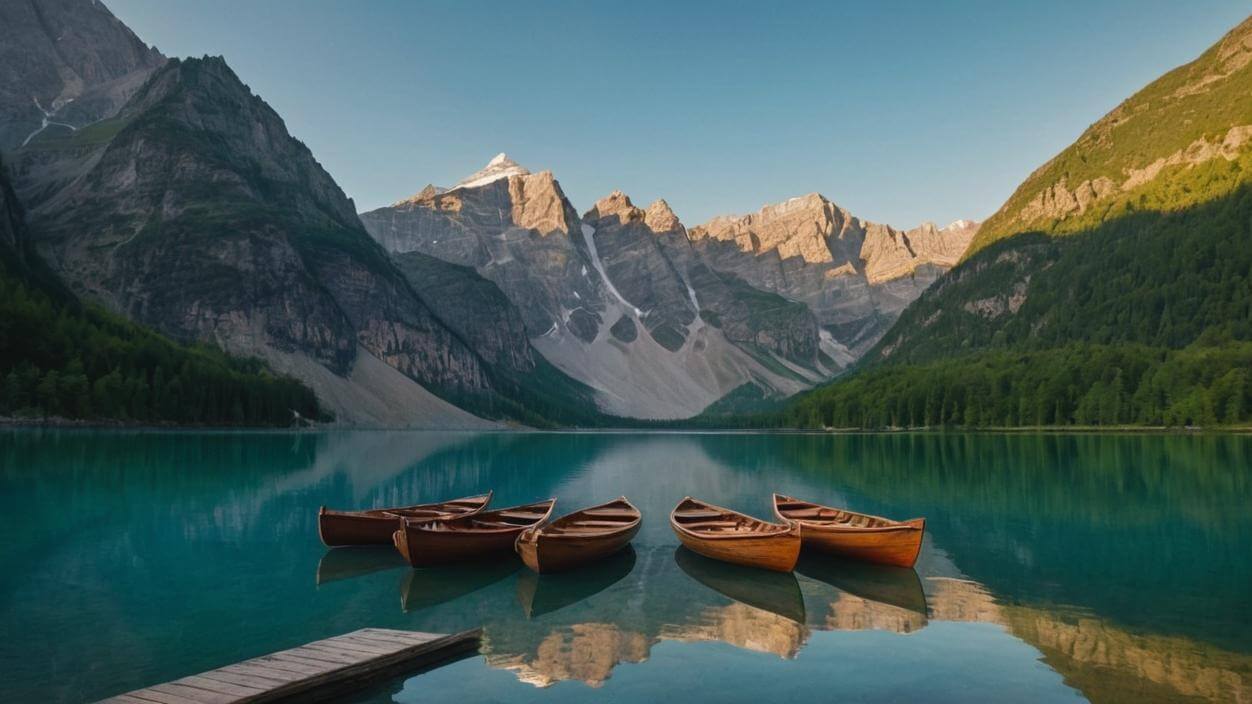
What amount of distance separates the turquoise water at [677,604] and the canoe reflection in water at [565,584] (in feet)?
0.47

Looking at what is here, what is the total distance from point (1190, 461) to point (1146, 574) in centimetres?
5353

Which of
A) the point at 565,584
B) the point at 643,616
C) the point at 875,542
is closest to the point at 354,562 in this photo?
the point at 565,584

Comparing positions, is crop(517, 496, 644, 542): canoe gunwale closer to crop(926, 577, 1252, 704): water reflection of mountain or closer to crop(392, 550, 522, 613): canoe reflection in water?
crop(392, 550, 522, 613): canoe reflection in water

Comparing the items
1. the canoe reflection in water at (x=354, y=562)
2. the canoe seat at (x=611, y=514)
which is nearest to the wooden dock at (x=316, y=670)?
the canoe reflection in water at (x=354, y=562)

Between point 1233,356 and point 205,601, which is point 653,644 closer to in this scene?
point 205,601

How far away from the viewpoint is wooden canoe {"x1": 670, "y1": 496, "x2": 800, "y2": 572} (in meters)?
24.8

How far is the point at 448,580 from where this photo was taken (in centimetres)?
2500

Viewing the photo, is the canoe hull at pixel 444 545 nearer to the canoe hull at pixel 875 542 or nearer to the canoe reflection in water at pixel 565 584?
the canoe reflection in water at pixel 565 584

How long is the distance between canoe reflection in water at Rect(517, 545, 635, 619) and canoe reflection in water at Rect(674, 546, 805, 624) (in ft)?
8.27

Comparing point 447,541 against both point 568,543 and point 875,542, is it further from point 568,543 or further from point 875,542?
point 875,542

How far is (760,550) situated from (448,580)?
413 inches

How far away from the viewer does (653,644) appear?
58.9 feet

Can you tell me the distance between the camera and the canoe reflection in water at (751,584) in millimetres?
21688

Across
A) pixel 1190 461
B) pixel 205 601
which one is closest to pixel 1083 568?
pixel 205 601
